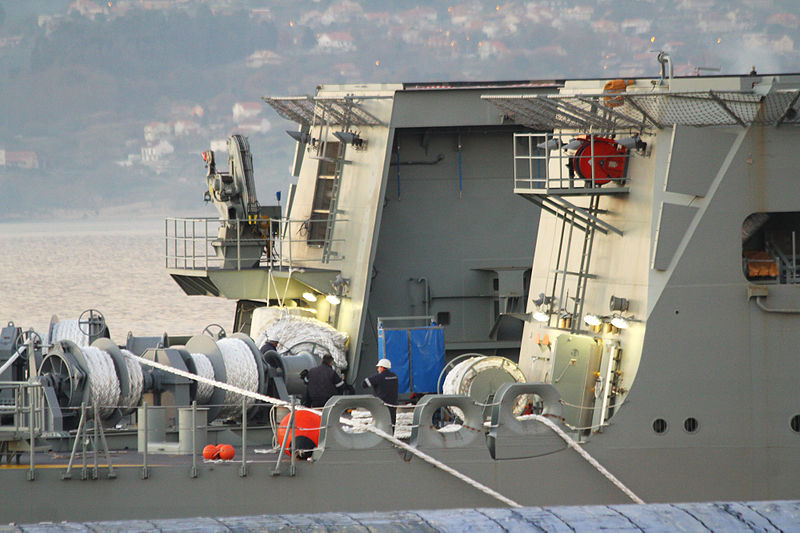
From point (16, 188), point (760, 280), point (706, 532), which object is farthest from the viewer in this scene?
point (16, 188)

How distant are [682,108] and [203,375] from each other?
664 centimetres

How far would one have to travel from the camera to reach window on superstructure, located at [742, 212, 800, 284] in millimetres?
15484

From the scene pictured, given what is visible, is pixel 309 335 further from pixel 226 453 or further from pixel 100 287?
pixel 100 287

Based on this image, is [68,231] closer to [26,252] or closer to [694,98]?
[26,252]

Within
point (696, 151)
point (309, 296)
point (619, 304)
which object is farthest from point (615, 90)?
point (309, 296)

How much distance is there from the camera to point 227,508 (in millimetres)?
14516

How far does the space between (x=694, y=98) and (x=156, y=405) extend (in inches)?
291

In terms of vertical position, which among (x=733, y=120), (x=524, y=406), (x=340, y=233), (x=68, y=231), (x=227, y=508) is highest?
(x=733, y=120)

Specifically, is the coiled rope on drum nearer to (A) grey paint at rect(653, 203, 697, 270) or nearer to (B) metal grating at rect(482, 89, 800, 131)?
(A) grey paint at rect(653, 203, 697, 270)

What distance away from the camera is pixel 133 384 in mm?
15633

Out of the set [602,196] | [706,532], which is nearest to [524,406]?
[602,196]

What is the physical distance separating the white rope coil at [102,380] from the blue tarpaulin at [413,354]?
481 cm

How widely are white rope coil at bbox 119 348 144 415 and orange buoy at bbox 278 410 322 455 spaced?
1.79m

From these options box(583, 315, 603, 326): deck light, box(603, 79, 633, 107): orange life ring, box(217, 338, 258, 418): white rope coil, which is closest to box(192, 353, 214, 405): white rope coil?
box(217, 338, 258, 418): white rope coil
